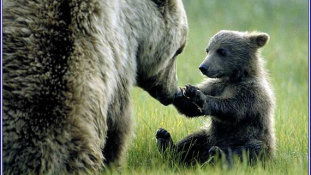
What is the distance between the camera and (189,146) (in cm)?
583

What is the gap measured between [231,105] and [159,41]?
97 cm

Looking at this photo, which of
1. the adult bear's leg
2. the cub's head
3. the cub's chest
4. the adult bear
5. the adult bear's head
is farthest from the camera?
the cub's head

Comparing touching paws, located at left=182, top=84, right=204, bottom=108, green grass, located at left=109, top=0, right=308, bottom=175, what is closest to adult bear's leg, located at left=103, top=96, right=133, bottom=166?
green grass, located at left=109, top=0, right=308, bottom=175

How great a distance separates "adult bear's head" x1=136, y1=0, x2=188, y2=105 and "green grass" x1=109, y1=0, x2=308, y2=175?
1.83 feet

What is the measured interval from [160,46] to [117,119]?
0.75 metres

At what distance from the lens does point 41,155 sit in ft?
12.7

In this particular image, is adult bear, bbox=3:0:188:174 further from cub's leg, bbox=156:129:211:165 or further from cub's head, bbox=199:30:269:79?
cub's head, bbox=199:30:269:79

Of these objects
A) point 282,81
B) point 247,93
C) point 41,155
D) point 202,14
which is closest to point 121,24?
point 41,155

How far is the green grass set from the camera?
5141mm

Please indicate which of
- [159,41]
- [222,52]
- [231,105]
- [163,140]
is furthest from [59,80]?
[222,52]

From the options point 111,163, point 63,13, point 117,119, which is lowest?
point 111,163

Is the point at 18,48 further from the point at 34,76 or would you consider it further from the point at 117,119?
the point at 117,119

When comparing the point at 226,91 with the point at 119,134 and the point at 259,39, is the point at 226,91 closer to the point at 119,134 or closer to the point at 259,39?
the point at 259,39

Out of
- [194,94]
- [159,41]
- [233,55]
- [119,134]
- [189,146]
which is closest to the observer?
[119,134]
